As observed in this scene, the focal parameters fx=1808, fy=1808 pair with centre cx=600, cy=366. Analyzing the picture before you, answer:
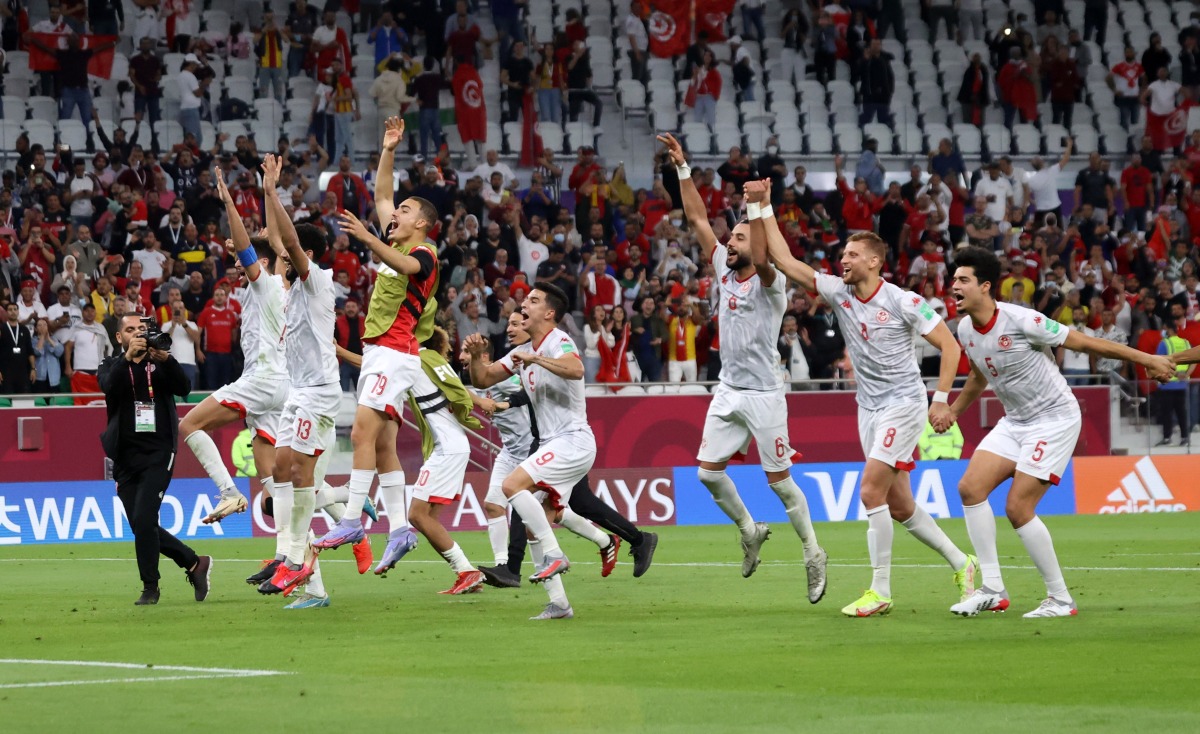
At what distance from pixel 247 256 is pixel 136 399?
4.43 ft

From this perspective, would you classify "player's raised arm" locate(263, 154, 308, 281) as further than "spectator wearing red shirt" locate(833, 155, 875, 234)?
No

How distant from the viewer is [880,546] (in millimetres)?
11805

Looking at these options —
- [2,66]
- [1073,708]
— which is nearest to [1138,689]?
[1073,708]

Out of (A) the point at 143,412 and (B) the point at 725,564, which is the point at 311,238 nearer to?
(A) the point at 143,412

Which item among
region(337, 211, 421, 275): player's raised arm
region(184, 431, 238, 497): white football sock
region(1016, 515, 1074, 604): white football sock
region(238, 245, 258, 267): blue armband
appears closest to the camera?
region(337, 211, 421, 275): player's raised arm

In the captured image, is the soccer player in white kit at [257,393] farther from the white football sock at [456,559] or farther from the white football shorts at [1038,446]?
the white football shorts at [1038,446]

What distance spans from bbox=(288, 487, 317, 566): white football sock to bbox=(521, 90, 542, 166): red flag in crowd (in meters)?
19.7

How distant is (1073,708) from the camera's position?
25.3ft

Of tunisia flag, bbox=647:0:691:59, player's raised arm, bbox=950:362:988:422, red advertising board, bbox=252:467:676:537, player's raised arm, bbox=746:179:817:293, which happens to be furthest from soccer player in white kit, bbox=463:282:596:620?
tunisia flag, bbox=647:0:691:59

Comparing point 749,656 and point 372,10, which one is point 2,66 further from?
point 749,656

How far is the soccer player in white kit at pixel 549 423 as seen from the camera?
11766 mm

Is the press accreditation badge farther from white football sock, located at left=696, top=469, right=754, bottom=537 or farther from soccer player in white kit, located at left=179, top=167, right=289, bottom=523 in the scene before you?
white football sock, located at left=696, top=469, right=754, bottom=537

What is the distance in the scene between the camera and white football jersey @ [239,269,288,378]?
14969 mm

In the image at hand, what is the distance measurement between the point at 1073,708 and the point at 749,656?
2326 millimetres
